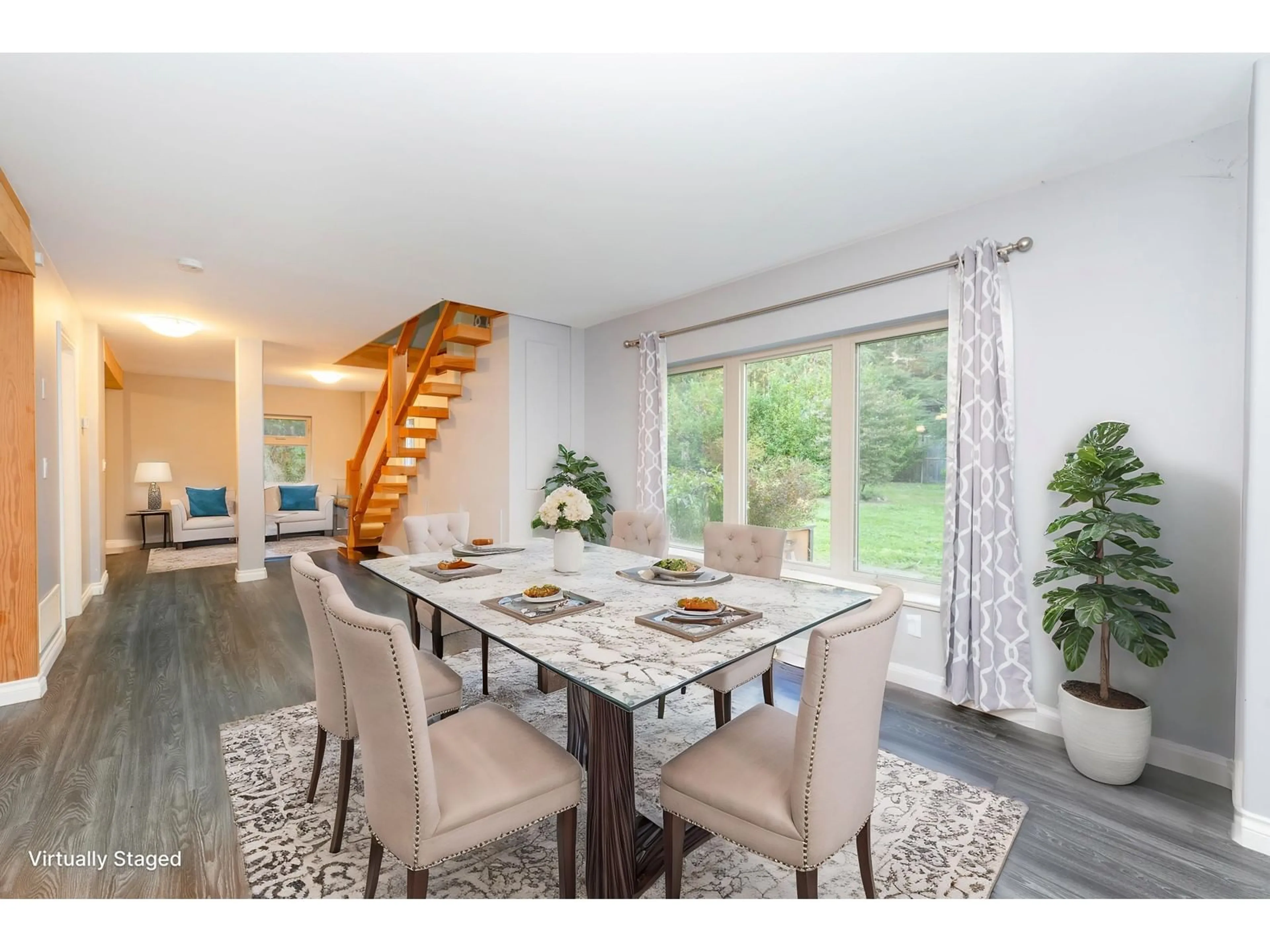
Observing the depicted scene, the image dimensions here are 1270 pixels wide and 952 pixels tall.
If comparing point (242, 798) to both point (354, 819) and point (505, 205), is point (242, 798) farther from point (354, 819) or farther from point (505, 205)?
point (505, 205)

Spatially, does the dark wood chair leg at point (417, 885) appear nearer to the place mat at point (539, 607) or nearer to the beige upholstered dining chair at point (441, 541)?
the place mat at point (539, 607)

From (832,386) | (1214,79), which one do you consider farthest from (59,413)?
(1214,79)

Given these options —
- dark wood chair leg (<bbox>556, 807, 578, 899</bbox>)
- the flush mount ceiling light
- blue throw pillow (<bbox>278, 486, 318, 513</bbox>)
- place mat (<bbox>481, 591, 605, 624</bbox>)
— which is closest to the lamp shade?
blue throw pillow (<bbox>278, 486, 318, 513</bbox>)

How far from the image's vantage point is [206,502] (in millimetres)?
7930

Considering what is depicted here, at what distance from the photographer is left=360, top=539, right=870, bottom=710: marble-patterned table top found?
1.32m

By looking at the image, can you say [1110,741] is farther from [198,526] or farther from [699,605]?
[198,526]

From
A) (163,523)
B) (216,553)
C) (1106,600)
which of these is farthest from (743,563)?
(163,523)

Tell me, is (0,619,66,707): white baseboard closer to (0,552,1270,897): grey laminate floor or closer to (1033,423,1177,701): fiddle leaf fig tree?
(0,552,1270,897): grey laminate floor

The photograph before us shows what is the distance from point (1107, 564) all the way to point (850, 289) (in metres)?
1.91

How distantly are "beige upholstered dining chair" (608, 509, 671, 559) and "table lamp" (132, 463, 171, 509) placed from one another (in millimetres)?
7839

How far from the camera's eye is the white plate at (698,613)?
169 cm

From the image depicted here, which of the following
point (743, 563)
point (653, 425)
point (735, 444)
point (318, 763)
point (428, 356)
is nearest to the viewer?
point (318, 763)
